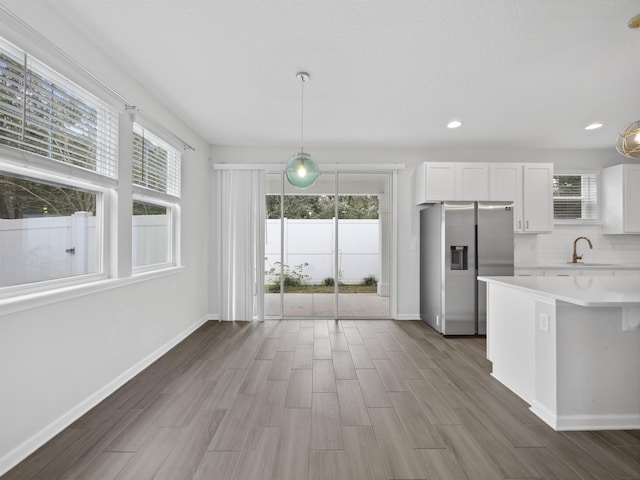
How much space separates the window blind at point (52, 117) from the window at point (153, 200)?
46 centimetres

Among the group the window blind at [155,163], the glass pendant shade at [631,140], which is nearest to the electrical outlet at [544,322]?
the glass pendant shade at [631,140]

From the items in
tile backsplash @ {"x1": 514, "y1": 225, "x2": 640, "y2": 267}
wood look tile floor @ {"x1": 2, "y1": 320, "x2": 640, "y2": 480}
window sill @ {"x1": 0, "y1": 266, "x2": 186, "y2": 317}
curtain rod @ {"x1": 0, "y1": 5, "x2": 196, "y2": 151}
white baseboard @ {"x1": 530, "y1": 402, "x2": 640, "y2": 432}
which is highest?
curtain rod @ {"x1": 0, "y1": 5, "x2": 196, "y2": 151}

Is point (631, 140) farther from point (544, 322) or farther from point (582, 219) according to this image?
point (582, 219)

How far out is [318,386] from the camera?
2693mm

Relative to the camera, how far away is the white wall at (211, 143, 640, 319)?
195 inches

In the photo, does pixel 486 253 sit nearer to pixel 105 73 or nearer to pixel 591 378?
pixel 591 378

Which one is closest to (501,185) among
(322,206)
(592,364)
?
(322,206)

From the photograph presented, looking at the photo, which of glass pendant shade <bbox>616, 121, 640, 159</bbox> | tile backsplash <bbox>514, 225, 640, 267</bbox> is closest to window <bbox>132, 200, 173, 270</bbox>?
glass pendant shade <bbox>616, 121, 640, 159</bbox>

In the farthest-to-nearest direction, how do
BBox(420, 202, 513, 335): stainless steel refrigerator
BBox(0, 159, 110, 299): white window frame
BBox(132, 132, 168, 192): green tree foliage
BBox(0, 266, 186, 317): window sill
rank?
BBox(420, 202, 513, 335): stainless steel refrigerator < BBox(132, 132, 168, 192): green tree foliage < BBox(0, 159, 110, 299): white window frame < BBox(0, 266, 186, 317): window sill

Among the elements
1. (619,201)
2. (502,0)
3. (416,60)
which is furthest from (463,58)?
(619,201)

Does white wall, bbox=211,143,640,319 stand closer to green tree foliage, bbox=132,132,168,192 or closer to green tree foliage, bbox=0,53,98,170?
green tree foliage, bbox=132,132,168,192

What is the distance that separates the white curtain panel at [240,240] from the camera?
4852 mm

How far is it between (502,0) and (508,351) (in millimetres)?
2548

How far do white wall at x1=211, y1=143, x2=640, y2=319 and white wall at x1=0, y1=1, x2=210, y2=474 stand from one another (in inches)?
60.8
